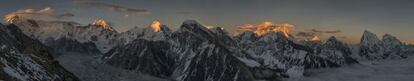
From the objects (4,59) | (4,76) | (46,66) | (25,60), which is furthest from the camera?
(46,66)

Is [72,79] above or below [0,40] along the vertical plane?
below

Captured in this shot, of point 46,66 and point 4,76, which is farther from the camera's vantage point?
point 46,66

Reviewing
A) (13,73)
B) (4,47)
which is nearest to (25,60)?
(4,47)

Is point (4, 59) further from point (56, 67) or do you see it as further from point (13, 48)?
point (56, 67)

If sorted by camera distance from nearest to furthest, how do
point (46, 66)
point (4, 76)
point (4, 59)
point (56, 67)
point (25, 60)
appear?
point (4, 76), point (4, 59), point (25, 60), point (46, 66), point (56, 67)

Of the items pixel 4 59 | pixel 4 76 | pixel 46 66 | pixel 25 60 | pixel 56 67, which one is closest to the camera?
pixel 4 76

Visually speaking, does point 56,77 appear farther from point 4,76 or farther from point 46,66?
point 4,76

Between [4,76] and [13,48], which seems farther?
[13,48]

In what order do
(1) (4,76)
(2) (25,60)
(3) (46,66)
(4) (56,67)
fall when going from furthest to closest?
(4) (56,67) → (3) (46,66) → (2) (25,60) → (1) (4,76)

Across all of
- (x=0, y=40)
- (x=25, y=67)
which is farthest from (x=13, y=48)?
(x=25, y=67)
